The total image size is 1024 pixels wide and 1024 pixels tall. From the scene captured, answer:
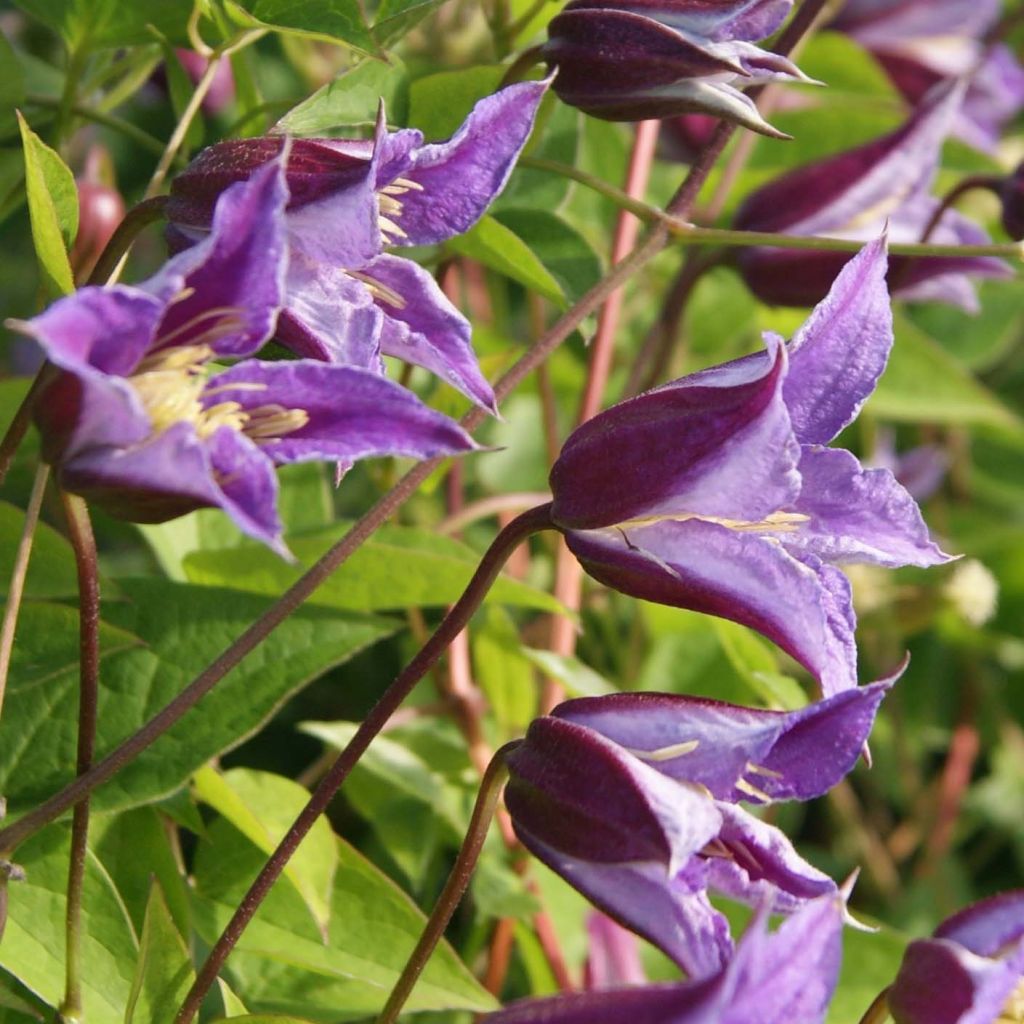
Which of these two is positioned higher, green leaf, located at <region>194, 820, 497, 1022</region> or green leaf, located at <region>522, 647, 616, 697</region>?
green leaf, located at <region>522, 647, 616, 697</region>

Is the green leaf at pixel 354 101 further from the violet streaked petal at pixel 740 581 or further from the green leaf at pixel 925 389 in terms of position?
the green leaf at pixel 925 389

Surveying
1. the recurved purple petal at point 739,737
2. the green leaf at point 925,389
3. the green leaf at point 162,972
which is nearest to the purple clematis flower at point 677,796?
the recurved purple petal at point 739,737

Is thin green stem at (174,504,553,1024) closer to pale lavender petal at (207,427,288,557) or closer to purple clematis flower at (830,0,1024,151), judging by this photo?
pale lavender petal at (207,427,288,557)

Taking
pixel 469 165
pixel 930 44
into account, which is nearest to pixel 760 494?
pixel 469 165

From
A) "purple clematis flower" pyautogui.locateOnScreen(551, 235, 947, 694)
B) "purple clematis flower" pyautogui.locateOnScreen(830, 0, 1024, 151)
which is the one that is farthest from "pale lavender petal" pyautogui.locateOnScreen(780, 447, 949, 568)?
"purple clematis flower" pyautogui.locateOnScreen(830, 0, 1024, 151)

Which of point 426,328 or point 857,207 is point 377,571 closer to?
point 426,328

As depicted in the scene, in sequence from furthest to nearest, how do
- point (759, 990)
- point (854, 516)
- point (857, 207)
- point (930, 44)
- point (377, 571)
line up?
point (930, 44)
point (857, 207)
point (377, 571)
point (854, 516)
point (759, 990)

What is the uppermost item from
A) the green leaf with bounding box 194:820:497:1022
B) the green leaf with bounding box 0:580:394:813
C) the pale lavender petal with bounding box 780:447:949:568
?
the pale lavender petal with bounding box 780:447:949:568

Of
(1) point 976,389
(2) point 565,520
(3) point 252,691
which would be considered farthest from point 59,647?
(1) point 976,389
